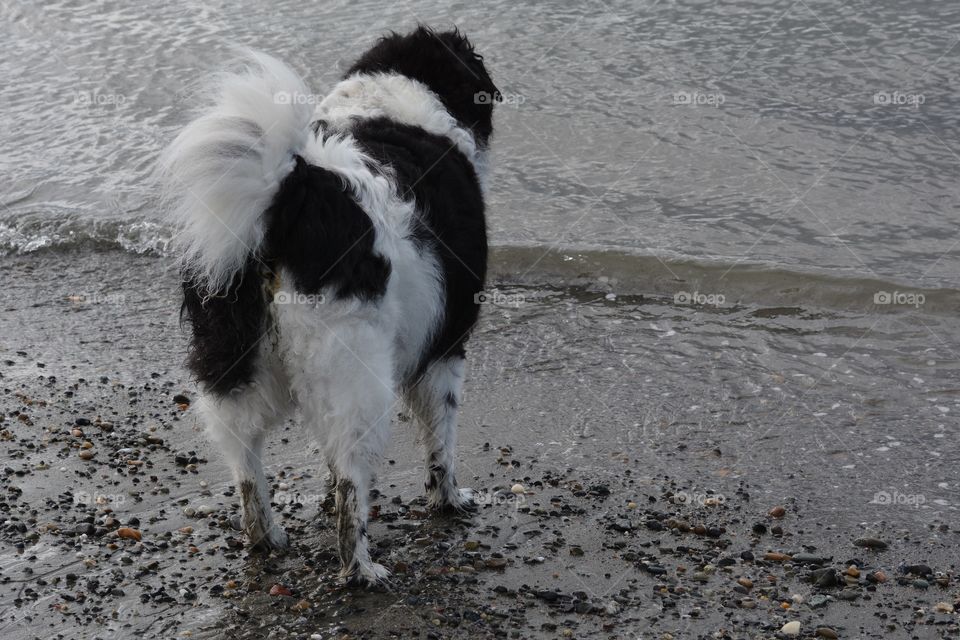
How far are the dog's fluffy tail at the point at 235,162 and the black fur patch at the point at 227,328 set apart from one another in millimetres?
103

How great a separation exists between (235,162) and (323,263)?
0.42 meters

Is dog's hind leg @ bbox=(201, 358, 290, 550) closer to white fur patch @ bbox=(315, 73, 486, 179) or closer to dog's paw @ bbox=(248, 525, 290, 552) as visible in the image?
dog's paw @ bbox=(248, 525, 290, 552)

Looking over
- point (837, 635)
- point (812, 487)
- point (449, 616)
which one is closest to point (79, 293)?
point (449, 616)

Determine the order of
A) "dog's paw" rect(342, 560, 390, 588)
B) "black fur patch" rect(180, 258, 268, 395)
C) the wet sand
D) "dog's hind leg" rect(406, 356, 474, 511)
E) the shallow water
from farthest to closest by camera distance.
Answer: the shallow water
"dog's hind leg" rect(406, 356, 474, 511)
"dog's paw" rect(342, 560, 390, 588)
the wet sand
"black fur patch" rect(180, 258, 268, 395)

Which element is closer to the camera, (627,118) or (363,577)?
(363,577)

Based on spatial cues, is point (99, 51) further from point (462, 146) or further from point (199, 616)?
point (199, 616)

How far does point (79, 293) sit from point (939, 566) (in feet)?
17.6

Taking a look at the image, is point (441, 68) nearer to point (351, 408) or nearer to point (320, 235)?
point (320, 235)

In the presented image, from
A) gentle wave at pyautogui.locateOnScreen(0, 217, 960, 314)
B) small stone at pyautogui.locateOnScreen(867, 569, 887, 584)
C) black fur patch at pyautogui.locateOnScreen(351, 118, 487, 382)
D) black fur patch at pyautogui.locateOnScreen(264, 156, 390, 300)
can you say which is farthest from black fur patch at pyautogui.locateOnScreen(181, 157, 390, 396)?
Result: gentle wave at pyautogui.locateOnScreen(0, 217, 960, 314)

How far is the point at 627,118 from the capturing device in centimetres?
891

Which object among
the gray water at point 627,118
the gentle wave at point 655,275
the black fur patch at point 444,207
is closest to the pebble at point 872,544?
the black fur patch at point 444,207

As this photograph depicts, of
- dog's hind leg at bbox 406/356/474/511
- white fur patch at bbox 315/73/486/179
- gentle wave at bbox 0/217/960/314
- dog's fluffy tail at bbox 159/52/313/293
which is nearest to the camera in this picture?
dog's fluffy tail at bbox 159/52/313/293

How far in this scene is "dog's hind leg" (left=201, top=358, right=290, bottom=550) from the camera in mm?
3482

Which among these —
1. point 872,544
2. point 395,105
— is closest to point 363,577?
point 395,105
